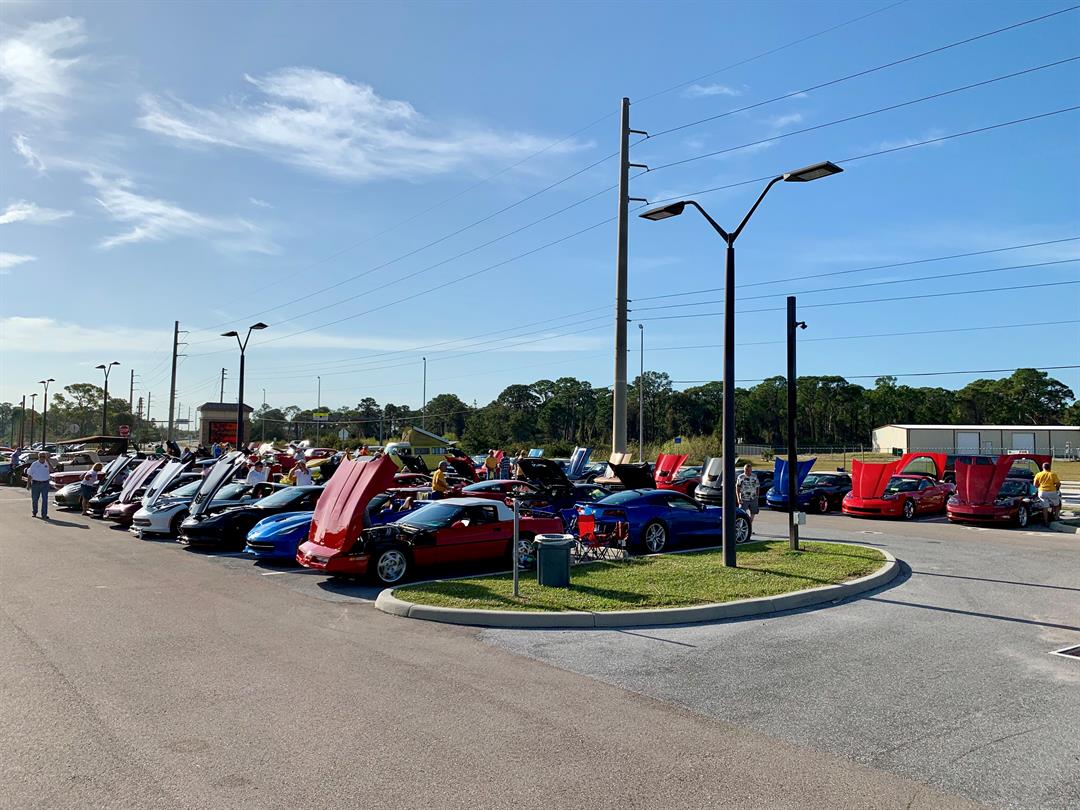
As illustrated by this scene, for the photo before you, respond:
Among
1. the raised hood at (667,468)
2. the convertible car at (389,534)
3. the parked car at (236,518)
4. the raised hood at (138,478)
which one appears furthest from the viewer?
the raised hood at (667,468)

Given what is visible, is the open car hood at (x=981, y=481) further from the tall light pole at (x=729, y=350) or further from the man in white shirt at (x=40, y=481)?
the man in white shirt at (x=40, y=481)

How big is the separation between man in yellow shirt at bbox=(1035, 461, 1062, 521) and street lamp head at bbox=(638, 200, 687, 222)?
15.2 m

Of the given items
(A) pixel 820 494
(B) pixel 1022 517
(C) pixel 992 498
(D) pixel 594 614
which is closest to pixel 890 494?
(A) pixel 820 494

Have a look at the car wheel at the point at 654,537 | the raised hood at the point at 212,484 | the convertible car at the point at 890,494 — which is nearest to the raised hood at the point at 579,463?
the convertible car at the point at 890,494

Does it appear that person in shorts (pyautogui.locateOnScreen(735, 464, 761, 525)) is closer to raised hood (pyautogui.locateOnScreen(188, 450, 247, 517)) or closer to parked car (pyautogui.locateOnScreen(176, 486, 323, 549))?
parked car (pyautogui.locateOnScreen(176, 486, 323, 549))

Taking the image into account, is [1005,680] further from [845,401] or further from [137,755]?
[845,401]

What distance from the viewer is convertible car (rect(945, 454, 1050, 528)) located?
22.0 m

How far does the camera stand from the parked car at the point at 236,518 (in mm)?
16516

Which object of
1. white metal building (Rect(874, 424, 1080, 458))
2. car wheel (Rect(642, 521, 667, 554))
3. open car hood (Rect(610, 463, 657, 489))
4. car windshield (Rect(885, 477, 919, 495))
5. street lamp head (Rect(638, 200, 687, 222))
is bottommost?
car wheel (Rect(642, 521, 667, 554))

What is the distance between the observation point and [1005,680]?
7.39 m

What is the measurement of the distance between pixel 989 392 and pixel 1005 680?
399 ft

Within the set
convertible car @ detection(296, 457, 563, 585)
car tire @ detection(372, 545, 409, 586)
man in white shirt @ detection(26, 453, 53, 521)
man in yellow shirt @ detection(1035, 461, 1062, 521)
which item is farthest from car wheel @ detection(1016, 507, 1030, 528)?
man in white shirt @ detection(26, 453, 53, 521)

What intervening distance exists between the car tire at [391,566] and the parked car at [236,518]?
448cm

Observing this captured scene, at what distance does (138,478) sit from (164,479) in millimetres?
2163
